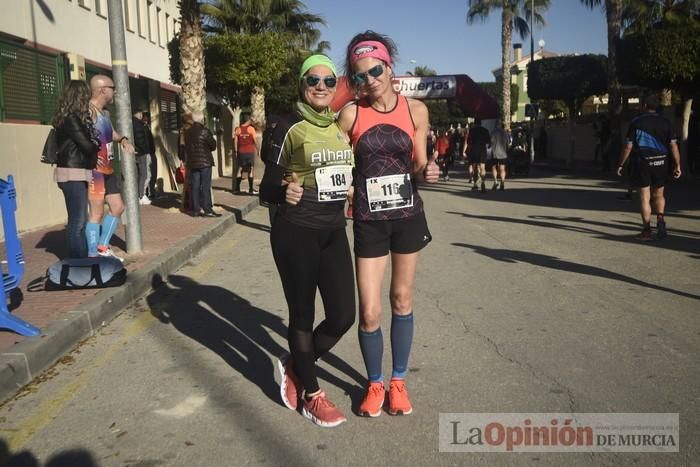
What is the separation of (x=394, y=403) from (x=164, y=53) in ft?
99.0

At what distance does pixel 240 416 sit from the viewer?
3605mm

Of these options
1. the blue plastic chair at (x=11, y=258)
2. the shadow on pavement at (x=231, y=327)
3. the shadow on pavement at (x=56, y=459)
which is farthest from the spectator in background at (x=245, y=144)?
the shadow on pavement at (x=56, y=459)

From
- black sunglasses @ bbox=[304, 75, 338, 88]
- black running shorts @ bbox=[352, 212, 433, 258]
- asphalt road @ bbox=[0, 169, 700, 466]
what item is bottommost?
Result: asphalt road @ bbox=[0, 169, 700, 466]

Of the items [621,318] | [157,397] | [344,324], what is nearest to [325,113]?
[344,324]

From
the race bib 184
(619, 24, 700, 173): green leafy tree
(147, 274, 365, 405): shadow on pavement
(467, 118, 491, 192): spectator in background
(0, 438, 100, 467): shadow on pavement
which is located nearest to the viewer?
(0, 438, 100, 467): shadow on pavement

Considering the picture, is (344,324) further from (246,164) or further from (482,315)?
(246,164)

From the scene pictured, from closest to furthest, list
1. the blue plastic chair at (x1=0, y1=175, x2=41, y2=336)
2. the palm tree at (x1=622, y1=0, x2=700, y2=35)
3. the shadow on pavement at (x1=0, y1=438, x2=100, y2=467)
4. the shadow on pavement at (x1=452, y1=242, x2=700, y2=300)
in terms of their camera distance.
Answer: the shadow on pavement at (x1=0, y1=438, x2=100, y2=467) → the blue plastic chair at (x1=0, y1=175, x2=41, y2=336) → the shadow on pavement at (x1=452, y1=242, x2=700, y2=300) → the palm tree at (x1=622, y1=0, x2=700, y2=35)

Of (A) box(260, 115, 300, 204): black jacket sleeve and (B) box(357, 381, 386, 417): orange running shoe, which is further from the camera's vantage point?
(B) box(357, 381, 386, 417): orange running shoe

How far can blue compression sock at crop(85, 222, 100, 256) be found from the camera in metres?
6.93

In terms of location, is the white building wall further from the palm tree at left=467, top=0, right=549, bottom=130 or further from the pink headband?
the palm tree at left=467, top=0, right=549, bottom=130

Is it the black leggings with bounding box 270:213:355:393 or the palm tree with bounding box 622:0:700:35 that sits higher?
the palm tree with bounding box 622:0:700:35

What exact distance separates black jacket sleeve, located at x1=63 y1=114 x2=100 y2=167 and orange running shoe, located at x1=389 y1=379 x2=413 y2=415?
12.9 ft

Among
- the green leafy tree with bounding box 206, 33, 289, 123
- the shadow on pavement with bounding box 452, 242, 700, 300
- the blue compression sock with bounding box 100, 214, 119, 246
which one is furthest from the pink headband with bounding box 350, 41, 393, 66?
the green leafy tree with bounding box 206, 33, 289, 123

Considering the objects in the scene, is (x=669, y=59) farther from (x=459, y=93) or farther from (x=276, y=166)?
(x=276, y=166)
